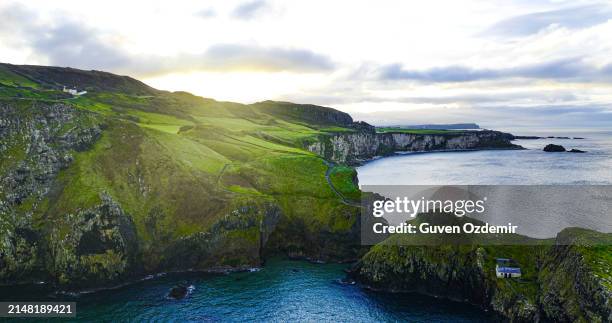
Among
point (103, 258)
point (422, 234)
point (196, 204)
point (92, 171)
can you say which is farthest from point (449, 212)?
point (92, 171)

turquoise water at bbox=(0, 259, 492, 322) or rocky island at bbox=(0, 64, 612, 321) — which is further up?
rocky island at bbox=(0, 64, 612, 321)

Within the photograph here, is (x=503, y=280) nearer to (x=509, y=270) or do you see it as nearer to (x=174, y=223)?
(x=509, y=270)

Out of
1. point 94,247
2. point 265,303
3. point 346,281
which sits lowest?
point 265,303

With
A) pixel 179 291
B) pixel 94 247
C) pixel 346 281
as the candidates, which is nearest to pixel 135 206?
pixel 94 247

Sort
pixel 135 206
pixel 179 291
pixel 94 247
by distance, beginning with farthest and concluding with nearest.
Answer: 1. pixel 135 206
2. pixel 94 247
3. pixel 179 291

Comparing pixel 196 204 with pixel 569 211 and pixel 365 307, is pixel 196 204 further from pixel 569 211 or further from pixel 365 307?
pixel 569 211

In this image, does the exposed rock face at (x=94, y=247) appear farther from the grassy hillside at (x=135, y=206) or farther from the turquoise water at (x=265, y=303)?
the turquoise water at (x=265, y=303)

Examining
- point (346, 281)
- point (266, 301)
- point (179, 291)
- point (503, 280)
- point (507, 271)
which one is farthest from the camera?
point (346, 281)

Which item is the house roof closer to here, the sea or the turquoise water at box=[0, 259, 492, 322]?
the sea

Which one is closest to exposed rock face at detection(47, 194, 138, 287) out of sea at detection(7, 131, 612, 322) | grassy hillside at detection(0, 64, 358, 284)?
grassy hillside at detection(0, 64, 358, 284)
